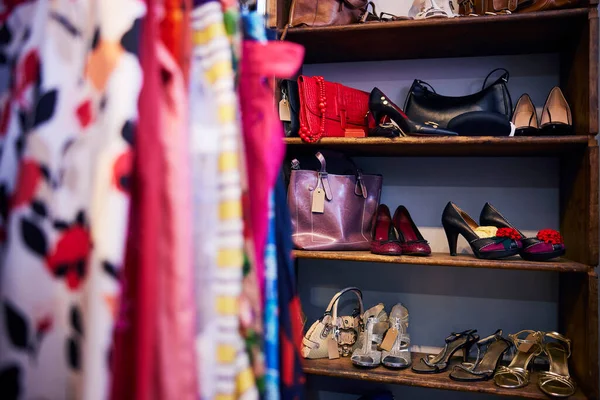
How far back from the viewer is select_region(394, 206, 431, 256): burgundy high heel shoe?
1.67m

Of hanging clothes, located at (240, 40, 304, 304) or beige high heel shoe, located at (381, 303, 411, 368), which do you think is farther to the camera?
beige high heel shoe, located at (381, 303, 411, 368)

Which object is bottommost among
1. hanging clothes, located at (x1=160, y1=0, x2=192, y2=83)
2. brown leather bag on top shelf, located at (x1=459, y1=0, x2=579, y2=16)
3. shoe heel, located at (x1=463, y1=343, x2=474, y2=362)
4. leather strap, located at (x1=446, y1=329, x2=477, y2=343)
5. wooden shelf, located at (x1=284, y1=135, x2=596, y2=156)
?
shoe heel, located at (x1=463, y1=343, x2=474, y2=362)

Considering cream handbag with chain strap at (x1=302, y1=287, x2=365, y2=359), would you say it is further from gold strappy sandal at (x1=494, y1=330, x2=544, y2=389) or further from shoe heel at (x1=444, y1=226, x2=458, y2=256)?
gold strappy sandal at (x1=494, y1=330, x2=544, y2=389)

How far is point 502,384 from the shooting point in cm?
152

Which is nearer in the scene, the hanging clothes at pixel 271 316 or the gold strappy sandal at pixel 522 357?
the hanging clothes at pixel 271 316

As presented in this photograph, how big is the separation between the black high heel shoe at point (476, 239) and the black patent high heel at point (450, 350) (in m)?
0.32

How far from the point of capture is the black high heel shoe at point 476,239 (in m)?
1.56

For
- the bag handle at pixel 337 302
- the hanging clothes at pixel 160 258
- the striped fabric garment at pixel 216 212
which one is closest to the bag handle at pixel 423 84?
the bag handle at pixel 337 302

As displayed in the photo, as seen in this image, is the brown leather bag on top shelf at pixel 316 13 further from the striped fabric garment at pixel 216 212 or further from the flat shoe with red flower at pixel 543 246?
the striped fabric garment at pixel 216 212

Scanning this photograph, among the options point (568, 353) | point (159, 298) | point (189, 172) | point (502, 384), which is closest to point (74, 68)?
point (189, 172)

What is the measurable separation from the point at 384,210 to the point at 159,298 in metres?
1.38

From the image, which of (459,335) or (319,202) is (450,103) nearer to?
(319,202)

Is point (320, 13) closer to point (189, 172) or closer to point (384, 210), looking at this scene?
point (384, 210)

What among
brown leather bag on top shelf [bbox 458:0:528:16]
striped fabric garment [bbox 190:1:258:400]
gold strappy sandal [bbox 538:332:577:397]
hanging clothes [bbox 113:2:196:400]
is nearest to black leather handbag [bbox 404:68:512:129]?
brown leather bag on top shelf [bbox 458:0:528:16]
